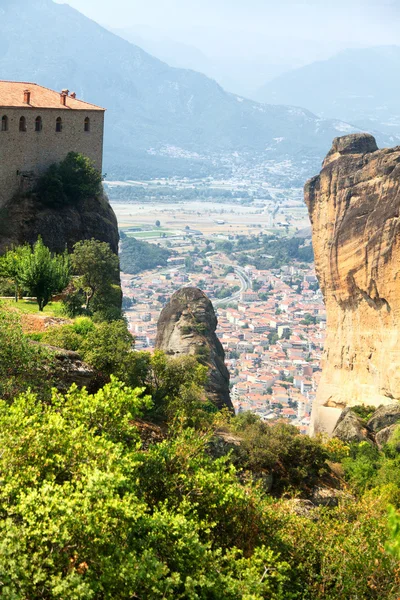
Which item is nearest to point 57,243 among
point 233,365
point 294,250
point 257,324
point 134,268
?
point 233,365

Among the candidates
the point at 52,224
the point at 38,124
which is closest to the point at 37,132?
the point at 38,124

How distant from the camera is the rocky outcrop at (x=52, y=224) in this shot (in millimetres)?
33719

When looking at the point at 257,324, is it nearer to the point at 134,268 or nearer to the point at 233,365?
the point at 233,365

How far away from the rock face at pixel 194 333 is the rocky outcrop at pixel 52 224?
3.56 m

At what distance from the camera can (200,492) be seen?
1394 cm

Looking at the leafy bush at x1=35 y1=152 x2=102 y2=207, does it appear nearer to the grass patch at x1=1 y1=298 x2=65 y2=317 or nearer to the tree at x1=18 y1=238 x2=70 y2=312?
the tree at x1=18 y1=238 x2=70 y2=312

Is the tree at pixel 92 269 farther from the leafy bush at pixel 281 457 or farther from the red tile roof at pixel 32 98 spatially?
the leafy bush at pixel 281 457

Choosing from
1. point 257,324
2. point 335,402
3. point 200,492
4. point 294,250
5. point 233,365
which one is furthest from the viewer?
point 294,250

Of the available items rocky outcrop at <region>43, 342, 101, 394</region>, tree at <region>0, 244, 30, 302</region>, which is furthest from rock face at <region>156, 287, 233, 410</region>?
rocky outcrop at <region>43, 342, 101, 394</region>

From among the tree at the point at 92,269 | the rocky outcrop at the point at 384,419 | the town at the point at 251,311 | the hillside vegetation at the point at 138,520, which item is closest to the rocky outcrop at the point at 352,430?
the rocky outcrop at the point at 384,419

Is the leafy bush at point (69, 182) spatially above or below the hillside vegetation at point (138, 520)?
above

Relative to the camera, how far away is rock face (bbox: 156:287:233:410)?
3347cm

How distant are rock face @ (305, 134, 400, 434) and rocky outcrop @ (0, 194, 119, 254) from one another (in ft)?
33.8

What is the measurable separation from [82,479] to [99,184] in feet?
89.6
